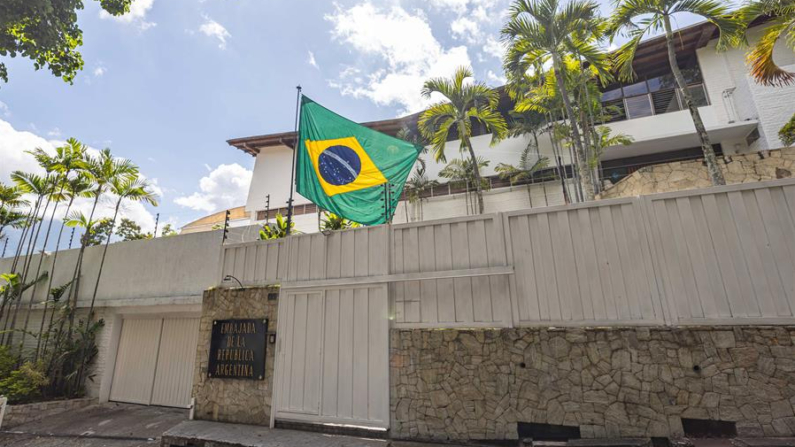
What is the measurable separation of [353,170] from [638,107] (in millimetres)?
14031

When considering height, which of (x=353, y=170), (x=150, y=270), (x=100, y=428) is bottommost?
(x=100, y=428)

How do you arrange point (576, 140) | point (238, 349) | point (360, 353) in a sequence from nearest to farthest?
point (360, 353), point (238, 349), point (576, 140)

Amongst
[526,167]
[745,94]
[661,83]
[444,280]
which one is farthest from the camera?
[526,167]

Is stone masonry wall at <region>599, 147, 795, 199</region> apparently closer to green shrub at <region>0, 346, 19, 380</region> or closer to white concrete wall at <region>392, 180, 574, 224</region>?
white concrete wall at <region>392, 180, 574, 224</region>

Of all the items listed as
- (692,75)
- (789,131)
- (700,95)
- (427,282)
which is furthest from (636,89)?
(427,282)

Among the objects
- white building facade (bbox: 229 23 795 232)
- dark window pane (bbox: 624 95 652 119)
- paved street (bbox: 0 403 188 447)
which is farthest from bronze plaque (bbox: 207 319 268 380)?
dark window pane (bbox: 624 95 652 119)

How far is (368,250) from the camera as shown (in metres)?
6.04

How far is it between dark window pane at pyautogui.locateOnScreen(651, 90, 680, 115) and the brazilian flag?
13145 mm

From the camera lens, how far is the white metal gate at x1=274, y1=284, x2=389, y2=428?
5.35 m

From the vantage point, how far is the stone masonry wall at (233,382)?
19.6 ft

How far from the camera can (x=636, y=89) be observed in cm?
1478

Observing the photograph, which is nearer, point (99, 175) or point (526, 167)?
point (99, 175)

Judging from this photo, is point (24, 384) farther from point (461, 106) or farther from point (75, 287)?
point (461, 106)

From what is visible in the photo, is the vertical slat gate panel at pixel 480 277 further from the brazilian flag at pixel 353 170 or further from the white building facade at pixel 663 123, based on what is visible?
the white building facade at pixel 663 123
